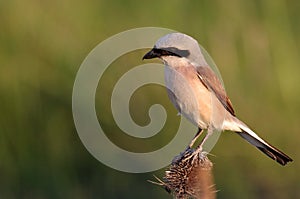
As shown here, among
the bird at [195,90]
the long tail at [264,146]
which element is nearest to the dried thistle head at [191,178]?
the bird at [195,90]

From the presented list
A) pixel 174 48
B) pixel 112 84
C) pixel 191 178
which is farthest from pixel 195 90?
pixel 112 84

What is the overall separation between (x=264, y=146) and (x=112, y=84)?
5.88ft

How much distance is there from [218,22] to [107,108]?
2.59 feet

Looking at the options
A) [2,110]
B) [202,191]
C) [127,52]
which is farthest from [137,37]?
[202,191]

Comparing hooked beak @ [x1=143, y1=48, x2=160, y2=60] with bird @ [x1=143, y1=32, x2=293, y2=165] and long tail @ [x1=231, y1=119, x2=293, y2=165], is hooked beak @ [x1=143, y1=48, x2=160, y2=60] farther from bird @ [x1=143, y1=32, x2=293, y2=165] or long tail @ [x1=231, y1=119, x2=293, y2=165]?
long tail @ [x1=231, y1=119, x2=293, y2=165]

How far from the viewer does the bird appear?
9.33 ft

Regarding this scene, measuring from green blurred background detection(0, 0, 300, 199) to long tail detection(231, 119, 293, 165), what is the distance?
1279mm

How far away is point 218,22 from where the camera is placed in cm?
474

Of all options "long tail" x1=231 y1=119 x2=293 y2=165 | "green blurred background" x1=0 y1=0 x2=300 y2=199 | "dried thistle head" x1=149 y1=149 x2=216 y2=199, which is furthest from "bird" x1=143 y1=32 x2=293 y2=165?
"green blurred background" x1=0 y1=0 x2=300 y2=199

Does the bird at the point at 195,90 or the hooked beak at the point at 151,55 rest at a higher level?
the hooked beak at the point at 151,55

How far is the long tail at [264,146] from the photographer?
3033 millimetres

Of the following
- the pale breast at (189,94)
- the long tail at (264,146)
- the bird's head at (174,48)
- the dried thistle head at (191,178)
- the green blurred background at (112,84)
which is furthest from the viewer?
the green blurred background at (112,84)

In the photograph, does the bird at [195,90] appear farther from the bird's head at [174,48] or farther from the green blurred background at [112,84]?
the green blurred background at [112,84]

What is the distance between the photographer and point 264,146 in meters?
3.10
